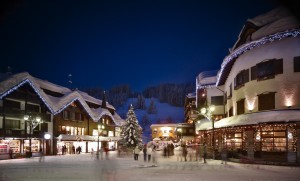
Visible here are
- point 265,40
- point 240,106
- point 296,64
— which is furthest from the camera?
point 240,106

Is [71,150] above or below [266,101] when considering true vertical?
below

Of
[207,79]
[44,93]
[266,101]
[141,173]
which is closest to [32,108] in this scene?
[44,93]

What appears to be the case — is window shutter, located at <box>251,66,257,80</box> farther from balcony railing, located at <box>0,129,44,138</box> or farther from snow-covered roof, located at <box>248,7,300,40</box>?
balcony railing, located at <box>0,129,44,138</box>

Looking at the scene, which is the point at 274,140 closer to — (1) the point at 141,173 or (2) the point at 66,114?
(1) the point at 141,173

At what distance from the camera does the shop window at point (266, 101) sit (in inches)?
1226

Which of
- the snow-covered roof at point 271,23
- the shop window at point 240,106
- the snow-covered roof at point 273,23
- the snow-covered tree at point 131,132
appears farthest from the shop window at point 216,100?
the snow-covered roof at point 273,23

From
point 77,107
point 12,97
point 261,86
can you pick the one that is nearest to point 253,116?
point 261,86

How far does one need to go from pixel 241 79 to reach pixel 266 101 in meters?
5.47

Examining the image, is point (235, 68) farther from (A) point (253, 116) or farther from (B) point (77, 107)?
(B) point (77, 107)

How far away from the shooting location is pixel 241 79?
120 ft

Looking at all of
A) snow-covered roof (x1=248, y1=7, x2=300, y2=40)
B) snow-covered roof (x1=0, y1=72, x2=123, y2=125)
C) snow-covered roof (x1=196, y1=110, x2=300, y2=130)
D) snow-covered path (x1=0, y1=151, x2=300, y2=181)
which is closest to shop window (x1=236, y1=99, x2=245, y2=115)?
snow-covered roof (x1=196, y1=110, x2=300, y2=130)

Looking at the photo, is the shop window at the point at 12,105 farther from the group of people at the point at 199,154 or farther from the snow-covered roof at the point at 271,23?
the snow-covered roof at the point at 271,23

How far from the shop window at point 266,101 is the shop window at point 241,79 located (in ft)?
10.6

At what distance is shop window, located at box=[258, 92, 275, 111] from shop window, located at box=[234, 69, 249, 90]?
325 centimetres
